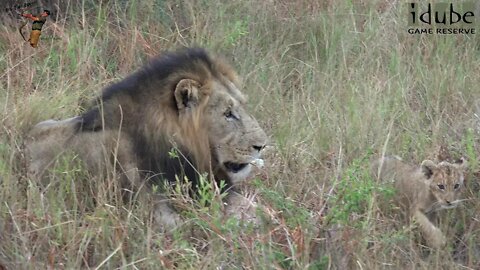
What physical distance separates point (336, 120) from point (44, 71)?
6.61 feet

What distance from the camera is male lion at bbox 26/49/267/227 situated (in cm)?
458

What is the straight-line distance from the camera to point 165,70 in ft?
15.3

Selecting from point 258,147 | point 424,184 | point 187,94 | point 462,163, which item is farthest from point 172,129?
point 462,163

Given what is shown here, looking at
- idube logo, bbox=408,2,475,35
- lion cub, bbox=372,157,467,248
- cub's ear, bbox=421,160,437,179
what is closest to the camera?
lion cub, bbox=372,157,467,248

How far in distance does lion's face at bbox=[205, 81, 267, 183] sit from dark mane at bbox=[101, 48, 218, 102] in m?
0.12

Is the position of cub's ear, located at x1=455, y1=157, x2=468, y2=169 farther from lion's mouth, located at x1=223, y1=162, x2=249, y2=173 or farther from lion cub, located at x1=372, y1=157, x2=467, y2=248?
lion's mouth, located at x1=223, y1=162, x2=249, y2=173

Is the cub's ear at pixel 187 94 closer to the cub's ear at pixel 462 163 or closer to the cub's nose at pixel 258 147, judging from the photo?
the cub's nose at pixel 258 147

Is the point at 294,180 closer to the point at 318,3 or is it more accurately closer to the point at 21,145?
the point at 21,145

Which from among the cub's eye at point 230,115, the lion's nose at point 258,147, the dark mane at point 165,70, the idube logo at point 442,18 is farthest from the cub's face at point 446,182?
the idube logo at point 442,18

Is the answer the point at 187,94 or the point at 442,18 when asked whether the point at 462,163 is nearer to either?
the point at 187,94

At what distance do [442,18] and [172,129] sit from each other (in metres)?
3.39

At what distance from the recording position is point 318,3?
25.1 ft

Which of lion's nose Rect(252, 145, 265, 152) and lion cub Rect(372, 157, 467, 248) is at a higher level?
lion's nose Rect(252, 145, 265, 152)

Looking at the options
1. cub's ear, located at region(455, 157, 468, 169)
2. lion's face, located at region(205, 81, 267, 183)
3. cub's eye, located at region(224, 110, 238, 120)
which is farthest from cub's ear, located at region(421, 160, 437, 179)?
cub's eye, located at region(224, 110, 238, 120)
